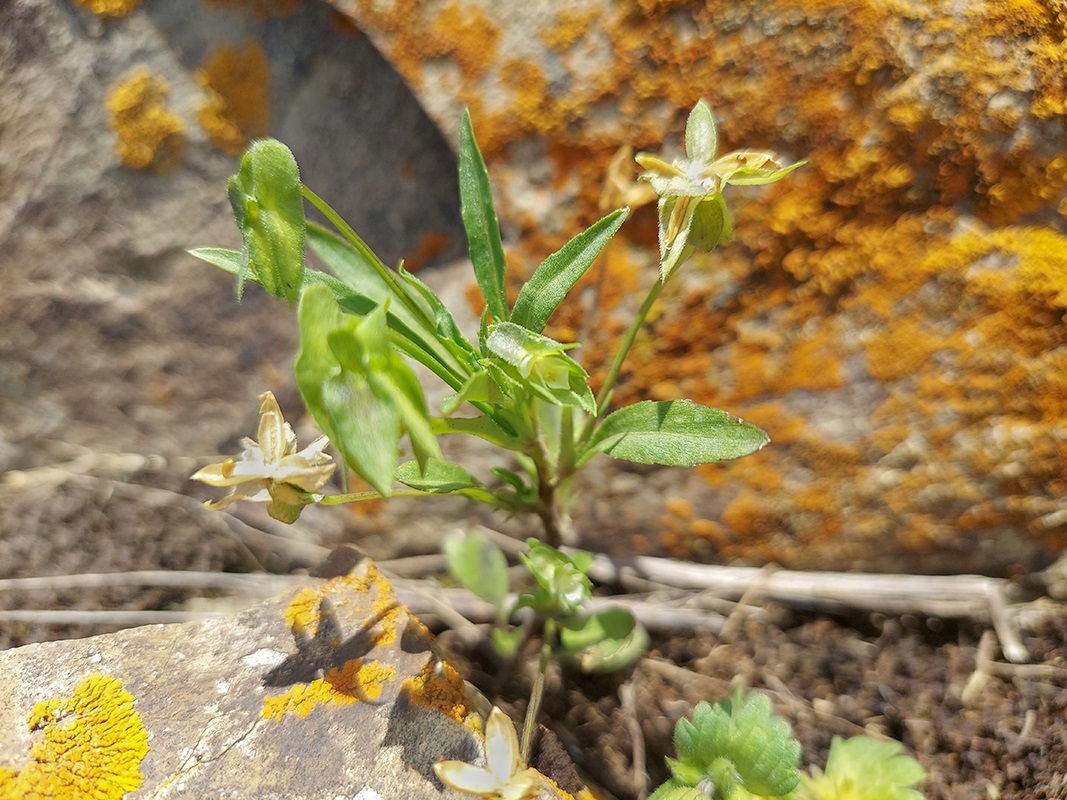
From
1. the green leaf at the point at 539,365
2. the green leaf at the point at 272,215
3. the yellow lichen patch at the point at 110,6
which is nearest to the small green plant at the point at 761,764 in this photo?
the green leaf at the point at 539,365

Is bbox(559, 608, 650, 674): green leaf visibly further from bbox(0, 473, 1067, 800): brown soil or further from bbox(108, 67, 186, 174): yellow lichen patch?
bbox(108, 67, 186, 174): yellow lichen patch

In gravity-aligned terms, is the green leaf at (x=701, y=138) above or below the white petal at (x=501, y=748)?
above

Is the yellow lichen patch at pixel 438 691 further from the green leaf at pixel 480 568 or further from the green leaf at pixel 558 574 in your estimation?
→ the green leaf at pixel 480 568

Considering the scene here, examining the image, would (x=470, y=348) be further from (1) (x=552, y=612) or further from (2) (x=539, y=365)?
(1) (x=552, y=612)

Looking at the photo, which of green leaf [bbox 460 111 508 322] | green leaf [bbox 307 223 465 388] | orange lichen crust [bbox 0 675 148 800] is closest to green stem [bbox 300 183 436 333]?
green leaf [bbox 307 223 465 388]

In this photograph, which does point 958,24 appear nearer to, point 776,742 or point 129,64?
point 776,742

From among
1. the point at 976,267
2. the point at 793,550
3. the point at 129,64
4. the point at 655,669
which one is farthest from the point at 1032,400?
the point at 129,64
